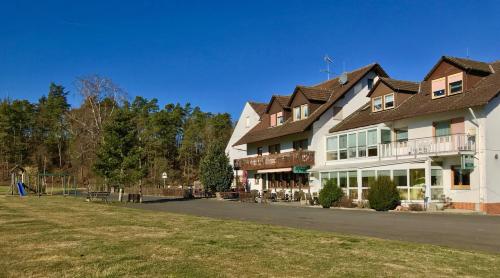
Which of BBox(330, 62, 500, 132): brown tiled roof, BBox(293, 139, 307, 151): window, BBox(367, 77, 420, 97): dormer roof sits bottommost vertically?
BBox(293, 139, 307, 151): window

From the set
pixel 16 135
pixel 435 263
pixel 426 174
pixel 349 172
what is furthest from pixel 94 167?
pixel 16 135

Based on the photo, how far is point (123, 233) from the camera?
12633 millimetres

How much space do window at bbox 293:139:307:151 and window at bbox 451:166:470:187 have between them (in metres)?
14.8

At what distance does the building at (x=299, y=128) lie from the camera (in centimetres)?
3875

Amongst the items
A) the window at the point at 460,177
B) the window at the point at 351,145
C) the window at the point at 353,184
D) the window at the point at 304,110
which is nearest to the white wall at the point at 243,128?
the window at the point at 304,110

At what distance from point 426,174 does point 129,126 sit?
20.5 meters

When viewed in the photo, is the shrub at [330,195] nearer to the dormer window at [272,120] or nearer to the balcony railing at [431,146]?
the balcony railing at [431,146]

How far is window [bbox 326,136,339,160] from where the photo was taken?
37047mm

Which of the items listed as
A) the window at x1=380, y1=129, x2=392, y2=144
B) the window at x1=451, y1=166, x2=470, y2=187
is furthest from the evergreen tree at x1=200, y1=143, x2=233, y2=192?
the window at x1=451, y1=166, x2=470, y2=187

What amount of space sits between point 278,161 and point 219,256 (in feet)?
107

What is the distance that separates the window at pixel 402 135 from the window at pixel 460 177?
4438mm

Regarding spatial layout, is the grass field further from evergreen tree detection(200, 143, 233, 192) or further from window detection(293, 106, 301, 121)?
evergreen tree detection(200, 143, 233, 192)

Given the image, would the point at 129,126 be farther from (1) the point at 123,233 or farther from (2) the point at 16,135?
(2) the point at 16,135

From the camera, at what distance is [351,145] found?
116ft
